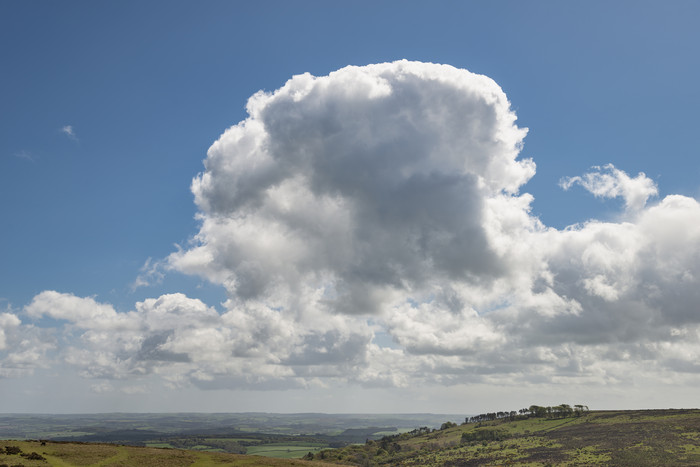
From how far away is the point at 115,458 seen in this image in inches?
3511

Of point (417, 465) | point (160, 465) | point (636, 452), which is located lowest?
point (417, 465)

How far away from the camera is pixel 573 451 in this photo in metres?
170

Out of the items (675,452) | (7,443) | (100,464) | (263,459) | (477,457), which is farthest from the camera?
(477,457)

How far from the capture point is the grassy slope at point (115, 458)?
8312cm

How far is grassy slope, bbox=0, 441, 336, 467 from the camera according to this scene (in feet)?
273

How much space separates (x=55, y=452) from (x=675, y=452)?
563ft

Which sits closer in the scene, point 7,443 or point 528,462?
point 7,443

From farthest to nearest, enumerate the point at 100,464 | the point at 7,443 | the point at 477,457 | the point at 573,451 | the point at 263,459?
the point at 477,457 < the point at 573,451 < the point at 263,459 < the point at 7,443 < the point at 100,464

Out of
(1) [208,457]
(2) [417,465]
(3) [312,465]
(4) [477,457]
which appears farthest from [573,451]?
(1) [208,457]

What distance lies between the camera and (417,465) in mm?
180500

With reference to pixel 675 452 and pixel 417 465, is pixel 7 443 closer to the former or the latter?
pixel 417 465

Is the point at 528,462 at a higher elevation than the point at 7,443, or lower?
lower

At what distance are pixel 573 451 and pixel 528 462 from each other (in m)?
27.2

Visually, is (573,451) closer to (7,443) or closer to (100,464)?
(100,464)
